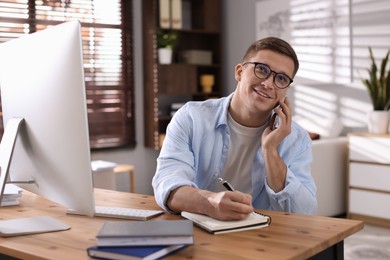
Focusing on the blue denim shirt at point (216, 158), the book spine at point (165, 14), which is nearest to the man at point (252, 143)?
the blue denim shirt at point (216, 158)

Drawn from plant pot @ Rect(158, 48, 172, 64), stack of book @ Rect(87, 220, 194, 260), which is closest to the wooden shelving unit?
plant pot @ Rect(158, 48, 172, 64)

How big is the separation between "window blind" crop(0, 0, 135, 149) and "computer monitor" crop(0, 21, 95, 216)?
3.56 m

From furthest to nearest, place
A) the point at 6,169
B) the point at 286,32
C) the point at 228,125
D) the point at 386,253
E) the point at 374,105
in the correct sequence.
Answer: the point at 286,32
the point at 374,105
the point at 386,253
the point at 228,125
the point at 6,169

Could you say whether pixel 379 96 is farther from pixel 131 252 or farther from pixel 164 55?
pixel 131 252

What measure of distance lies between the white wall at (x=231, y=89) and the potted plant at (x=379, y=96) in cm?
38

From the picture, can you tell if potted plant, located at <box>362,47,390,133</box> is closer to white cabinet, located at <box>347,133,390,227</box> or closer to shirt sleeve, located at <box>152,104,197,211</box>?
white cabinet, located at <box>347,133,390,227</box>

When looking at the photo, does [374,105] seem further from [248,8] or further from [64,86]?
[64,86]

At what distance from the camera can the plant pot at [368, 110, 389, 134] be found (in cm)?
456

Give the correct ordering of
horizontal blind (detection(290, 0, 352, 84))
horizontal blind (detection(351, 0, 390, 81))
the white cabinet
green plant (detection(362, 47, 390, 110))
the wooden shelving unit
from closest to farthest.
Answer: the white cabinet
green plant (detection(362, 47, 390, 110))
horizontal blind (detection(351, 0, 390, 81))
horizontal blind (detection(290, 0, 352, 84))
the wooden shelving unit

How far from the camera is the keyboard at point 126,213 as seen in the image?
5.27 ft

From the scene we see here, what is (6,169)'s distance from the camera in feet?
4.79

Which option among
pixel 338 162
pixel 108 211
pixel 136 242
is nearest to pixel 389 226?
pixel 338 162

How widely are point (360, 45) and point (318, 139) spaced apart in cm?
102

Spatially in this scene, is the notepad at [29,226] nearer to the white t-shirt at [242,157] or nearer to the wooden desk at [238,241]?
the wooden desk at [238,241]
